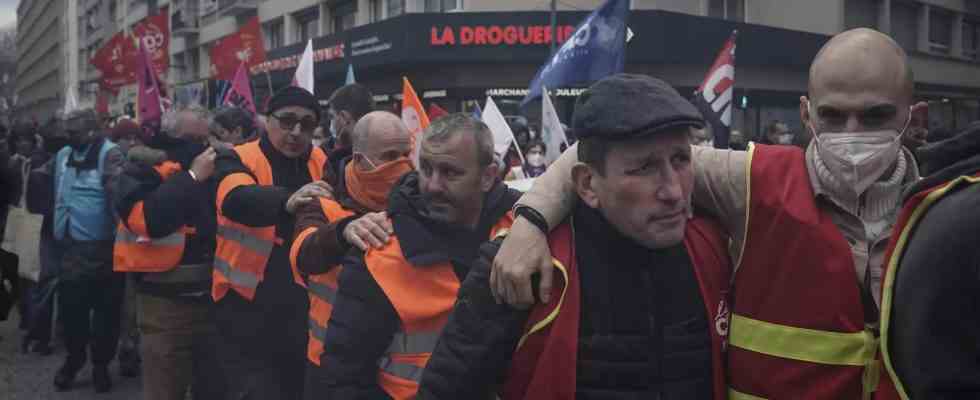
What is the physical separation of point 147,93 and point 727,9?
16898 mm

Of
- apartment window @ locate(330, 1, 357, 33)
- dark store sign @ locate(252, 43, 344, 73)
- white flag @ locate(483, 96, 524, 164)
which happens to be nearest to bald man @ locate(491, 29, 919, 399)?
white flag @ locate(483, 96, 524, 164)

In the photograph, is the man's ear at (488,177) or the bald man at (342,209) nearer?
the man's ear at (488,177)

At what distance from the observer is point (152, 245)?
4.80m

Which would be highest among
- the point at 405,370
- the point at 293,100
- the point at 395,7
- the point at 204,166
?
the point at 395,7

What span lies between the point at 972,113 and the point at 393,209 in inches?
1294

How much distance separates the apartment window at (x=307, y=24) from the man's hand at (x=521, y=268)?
1077 inches

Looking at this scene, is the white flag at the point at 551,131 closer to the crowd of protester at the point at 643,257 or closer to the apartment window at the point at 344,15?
→ the crowd of protester at the point at 643,257

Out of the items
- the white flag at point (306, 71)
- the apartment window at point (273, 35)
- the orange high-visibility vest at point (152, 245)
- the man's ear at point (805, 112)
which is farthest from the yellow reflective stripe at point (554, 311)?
the apartment window at point (273, 35)

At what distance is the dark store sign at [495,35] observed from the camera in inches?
825

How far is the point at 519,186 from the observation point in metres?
5.36

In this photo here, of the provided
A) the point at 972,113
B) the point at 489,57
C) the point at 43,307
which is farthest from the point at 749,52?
the point at 43,307

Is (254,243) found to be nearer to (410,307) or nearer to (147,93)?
(410,307)

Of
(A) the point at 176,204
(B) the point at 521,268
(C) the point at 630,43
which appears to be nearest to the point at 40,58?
(C) the point at 630,43

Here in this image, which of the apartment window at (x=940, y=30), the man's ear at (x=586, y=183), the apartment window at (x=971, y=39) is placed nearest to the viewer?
the man's ear at (x=586, y=183)
